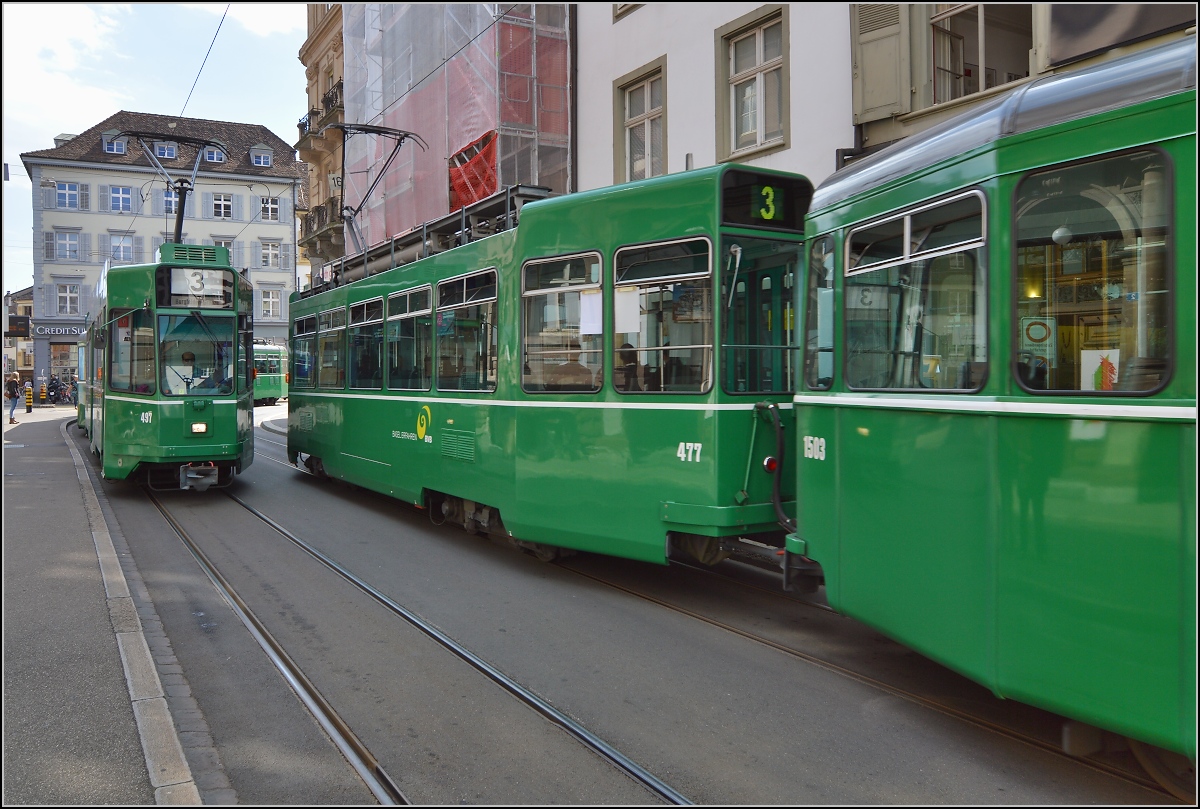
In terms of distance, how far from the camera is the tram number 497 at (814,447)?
5160 mm

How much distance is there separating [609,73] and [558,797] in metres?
14.7

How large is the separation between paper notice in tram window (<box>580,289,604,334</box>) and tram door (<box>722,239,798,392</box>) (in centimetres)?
107

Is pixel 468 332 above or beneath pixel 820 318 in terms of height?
above

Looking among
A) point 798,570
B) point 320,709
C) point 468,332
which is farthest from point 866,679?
point 468,332

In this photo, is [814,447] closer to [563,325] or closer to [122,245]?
[563,325]

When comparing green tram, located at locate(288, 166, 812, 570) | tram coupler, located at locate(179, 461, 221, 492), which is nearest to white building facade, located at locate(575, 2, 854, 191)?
green tram, located at locate(288, 166, 812, 570)

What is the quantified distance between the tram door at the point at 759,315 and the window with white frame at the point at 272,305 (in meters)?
52.9

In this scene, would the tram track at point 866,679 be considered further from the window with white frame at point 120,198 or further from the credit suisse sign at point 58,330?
the window with white frame at point 120,198

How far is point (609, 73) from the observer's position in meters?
16.2

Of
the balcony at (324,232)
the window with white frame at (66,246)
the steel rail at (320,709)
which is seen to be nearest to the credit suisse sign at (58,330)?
the window with white frame at (66,246)

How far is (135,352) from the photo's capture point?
11.8 meters

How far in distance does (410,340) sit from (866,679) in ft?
21.4

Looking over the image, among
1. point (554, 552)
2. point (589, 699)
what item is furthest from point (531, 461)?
point (589, 699)

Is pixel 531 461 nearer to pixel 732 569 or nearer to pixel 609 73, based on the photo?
pixel 732 569
